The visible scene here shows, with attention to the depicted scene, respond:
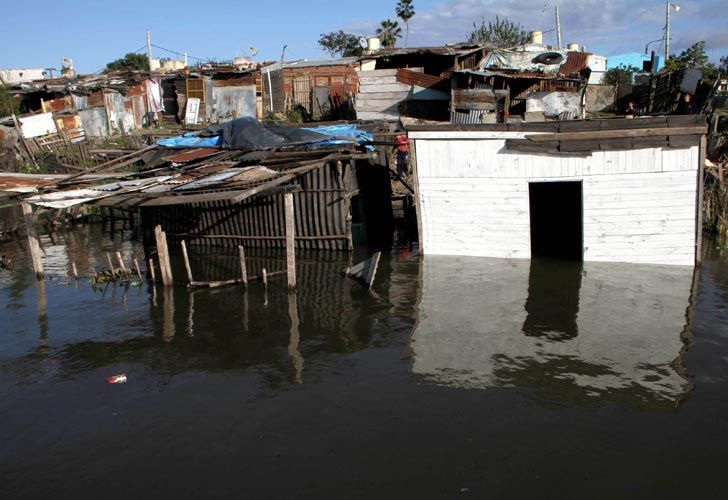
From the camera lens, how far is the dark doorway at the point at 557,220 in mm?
14555

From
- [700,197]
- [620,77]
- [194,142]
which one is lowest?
[700,197]

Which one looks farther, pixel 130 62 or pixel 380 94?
pixel 130 62

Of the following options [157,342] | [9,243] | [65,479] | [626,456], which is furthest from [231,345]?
[9,243]

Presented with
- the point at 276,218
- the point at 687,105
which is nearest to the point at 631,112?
the point at 687,105

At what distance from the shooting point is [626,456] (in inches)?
253

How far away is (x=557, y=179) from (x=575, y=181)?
418 millimetres

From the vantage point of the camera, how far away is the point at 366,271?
12547 millimetres

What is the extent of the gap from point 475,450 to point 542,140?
309 inches

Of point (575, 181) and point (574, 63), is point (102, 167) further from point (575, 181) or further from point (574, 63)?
point (574, 63)

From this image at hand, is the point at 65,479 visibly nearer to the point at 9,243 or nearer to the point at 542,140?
the point at 542,140

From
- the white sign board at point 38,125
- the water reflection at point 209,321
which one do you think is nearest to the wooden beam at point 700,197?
the water reflection at point 209,321

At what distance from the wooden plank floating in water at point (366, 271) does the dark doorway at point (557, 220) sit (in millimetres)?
4243

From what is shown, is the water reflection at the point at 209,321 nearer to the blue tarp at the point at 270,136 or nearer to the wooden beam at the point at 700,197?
the blue tarp at the point at 270,136

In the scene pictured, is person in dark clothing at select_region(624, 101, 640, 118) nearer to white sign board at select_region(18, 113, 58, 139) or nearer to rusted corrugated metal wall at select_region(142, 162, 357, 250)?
rusted corrugated metal wall at select_region(142, 162, 357, 250)
